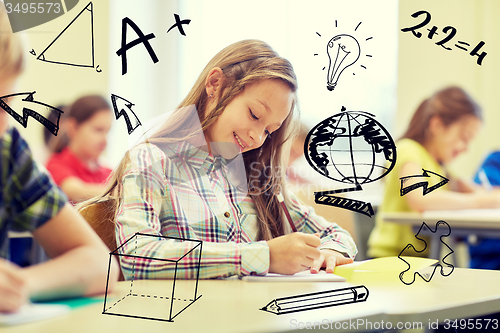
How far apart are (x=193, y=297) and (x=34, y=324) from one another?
0.16m

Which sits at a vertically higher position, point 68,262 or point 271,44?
point 271,44

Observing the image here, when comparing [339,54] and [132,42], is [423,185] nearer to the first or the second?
[339,54]

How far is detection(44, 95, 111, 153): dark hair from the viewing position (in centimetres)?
55

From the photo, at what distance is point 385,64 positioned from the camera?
63 centimetres

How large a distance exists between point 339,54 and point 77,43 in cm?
32

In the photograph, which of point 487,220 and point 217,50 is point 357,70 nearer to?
point 217,50

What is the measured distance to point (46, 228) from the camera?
438 mm

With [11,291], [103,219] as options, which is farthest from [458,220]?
[11,291]

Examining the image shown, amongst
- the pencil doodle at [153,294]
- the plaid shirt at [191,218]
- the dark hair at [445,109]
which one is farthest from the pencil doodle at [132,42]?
the dark hair at [445,109]

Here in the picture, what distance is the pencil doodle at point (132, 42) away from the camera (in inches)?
21.8

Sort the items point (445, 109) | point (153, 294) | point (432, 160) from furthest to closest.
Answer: point (445, 109), point (432, 160), point (153, 294)

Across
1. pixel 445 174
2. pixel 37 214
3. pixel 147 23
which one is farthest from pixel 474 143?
pixel 37 214

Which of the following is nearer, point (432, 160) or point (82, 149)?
point (82, 149)

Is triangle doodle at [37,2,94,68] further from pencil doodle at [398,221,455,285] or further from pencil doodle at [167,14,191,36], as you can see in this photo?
pencil doodle at [398,221,455,285]
